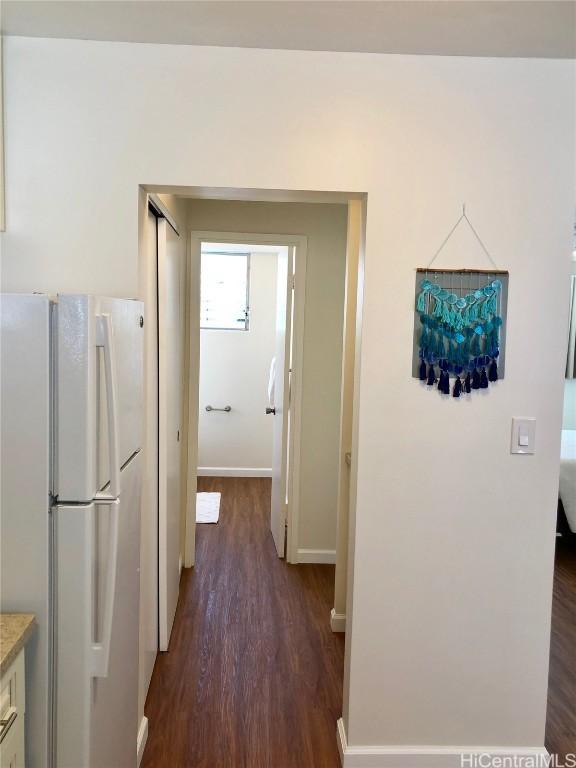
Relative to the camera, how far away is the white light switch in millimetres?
2135

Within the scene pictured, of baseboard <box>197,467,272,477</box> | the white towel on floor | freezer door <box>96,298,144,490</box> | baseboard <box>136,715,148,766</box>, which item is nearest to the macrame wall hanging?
freezer door <box>96,298,144,490</box>

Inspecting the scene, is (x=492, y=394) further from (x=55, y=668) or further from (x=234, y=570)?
(x=234, y=570)

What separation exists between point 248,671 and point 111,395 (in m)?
1.91

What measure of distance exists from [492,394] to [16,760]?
1.73 metres

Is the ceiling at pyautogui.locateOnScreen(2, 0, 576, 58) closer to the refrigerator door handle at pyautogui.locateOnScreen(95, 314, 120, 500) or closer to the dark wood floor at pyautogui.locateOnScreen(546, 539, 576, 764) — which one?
the refrigerator door handle at pyautogui.locateOnScreen(95, 314, 120, 500)

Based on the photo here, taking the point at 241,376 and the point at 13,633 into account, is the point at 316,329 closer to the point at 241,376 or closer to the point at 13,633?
the point at 241,376

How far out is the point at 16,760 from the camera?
1.38 meters

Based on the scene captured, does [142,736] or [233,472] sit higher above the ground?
[233,472]

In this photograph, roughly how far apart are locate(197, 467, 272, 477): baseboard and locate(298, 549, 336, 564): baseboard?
7.26 feet

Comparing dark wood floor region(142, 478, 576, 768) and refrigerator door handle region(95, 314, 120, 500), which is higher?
refrigerator door handle region(95, 314, 120, 500)

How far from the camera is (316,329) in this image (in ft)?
13.2

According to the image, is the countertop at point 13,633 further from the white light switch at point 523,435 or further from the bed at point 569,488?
the bed at point 569,488

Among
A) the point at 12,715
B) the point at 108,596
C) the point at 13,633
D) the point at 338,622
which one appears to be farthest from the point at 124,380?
the point at 338,622

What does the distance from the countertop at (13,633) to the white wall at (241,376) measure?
187 inches
